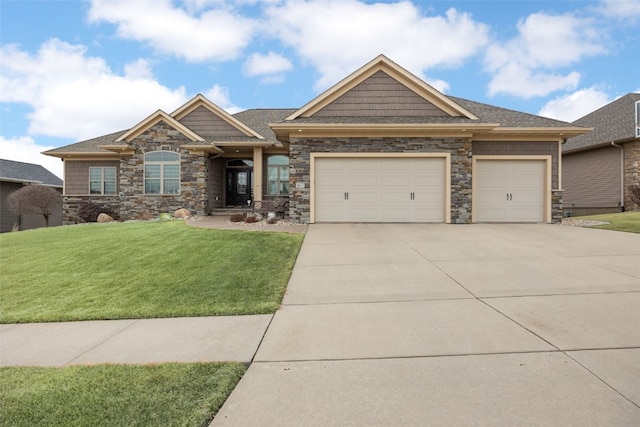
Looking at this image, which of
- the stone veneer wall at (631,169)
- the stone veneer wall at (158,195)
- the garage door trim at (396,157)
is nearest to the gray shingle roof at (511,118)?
the garage door trim at (396,157)

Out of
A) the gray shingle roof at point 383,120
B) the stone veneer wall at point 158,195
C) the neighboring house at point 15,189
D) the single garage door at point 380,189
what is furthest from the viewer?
the neighboring house at point 15,189

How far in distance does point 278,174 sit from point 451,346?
15.4m

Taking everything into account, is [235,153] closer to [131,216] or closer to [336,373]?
[131,216]

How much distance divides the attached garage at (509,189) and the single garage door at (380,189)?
2026 millimetres

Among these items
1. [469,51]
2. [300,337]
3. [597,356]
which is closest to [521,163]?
[469,51]

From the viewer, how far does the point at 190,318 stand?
476 centimetres

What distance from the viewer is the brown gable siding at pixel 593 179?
19.4 metres

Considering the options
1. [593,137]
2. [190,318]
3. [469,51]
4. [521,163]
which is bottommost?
[190,318]

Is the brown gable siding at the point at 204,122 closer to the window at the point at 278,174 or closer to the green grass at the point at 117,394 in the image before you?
the window at the point at 278,174

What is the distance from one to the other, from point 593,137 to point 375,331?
2327cm

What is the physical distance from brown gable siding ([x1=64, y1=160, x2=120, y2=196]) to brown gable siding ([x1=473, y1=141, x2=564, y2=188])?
691 inches

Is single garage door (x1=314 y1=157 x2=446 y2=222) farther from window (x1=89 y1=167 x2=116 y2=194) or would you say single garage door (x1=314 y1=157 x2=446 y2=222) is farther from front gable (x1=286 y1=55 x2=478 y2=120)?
window (x1=89 y1=167 x2=116 y2=194)

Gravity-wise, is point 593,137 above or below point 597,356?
above

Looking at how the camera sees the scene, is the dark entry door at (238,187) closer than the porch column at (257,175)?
No
